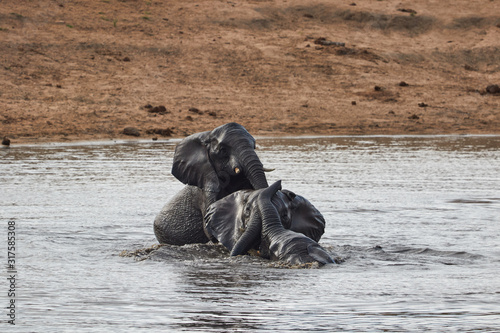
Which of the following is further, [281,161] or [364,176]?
[281,161]

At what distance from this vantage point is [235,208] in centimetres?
720

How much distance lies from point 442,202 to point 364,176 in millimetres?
3081

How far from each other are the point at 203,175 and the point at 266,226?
1.23 meters

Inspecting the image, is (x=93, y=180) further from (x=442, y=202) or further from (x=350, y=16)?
(x=350, y=16)

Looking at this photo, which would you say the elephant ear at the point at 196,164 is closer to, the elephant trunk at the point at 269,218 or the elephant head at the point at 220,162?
the elephant head at the point at 220,162

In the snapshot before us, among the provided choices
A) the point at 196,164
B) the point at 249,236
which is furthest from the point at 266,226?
the point at 196,164

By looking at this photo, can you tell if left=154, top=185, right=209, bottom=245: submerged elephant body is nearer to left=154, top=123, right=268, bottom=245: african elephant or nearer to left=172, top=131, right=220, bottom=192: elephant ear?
left=154, top=123, right=268, bottom=245: african elephant

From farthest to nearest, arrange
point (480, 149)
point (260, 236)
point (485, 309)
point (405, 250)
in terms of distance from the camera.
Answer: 1. point (480, 149)
2. point (405, 250)
3. point (260, 236)
4. point (485, 309)

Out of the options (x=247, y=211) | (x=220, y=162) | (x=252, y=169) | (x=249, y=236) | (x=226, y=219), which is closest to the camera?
(x=249, y=236)

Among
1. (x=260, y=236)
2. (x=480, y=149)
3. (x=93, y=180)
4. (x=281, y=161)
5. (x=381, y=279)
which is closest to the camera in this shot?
(x=381, y=279)

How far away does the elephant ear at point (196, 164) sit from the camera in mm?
7688

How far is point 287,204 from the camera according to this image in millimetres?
7094

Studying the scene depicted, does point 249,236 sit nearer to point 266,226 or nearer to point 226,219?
point 266,226

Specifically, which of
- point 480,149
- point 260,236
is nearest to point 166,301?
point 260,236
